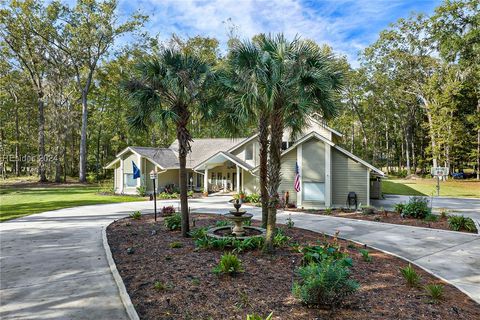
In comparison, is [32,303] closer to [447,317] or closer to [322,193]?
[447,317]

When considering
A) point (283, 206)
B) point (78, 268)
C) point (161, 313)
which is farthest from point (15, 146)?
point (161, 313)

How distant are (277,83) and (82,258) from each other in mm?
7436

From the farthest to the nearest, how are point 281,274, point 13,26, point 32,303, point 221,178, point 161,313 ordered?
point 13,26
point 221,178
point 281,274
point 32,303
point 161,313

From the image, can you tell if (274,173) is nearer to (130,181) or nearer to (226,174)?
(226,174)

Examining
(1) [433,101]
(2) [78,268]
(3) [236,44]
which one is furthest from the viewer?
(1) [433,101]

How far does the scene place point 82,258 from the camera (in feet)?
27.9

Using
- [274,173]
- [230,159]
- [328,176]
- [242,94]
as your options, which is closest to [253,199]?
[230,159]

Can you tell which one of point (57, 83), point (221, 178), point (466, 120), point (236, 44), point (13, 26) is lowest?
point (221, 178)

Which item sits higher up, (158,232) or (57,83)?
(57,83)

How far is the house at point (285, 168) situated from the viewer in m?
19.2

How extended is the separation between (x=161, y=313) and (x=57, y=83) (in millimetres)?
43732

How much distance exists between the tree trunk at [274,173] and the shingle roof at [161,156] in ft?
67.4

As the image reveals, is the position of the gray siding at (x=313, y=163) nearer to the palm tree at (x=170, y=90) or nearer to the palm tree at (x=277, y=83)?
the palm tree at (x=277, y=83)

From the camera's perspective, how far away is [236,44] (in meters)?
9.14
